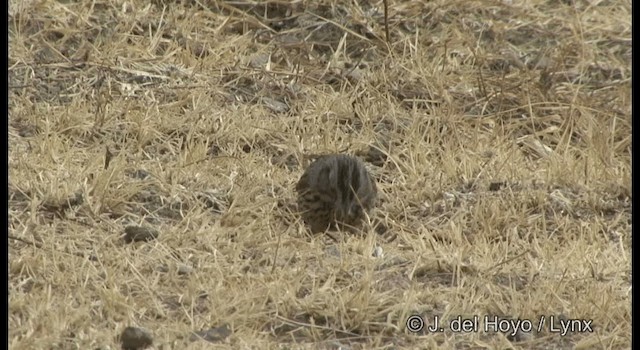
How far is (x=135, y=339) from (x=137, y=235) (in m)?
0.85

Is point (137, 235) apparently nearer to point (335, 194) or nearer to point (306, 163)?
point (335, 194)

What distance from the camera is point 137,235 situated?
5.24 metres

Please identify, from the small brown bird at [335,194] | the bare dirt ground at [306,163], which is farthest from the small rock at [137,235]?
the small brown bird at [335,194]

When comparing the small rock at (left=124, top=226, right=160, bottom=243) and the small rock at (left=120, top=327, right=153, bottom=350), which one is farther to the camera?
the small rock at (left=124, top=226, right=160, bottom=243)

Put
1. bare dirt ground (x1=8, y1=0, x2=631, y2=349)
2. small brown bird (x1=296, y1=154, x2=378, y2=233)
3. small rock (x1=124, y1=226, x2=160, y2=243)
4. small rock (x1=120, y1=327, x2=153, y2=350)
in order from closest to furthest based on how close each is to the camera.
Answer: small rock (x1=120, y1=327, x2=153, y2=350), bare dirt ground (x1=8, y1=0, x2=631, y2=349), small rock (x1=124, y1=226, x2=160, y2=243), small brown bird (x1=296, y1=154, x2=378, y2=233)

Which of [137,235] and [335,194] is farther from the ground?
[335,194]

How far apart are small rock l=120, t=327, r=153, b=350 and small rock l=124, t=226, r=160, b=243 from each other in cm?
80

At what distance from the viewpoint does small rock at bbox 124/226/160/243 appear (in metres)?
5.23

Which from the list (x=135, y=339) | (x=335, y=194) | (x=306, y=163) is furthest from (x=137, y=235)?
(x=306, y=163)

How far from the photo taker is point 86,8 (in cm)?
696

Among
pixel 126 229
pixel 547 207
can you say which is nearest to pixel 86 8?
pixel 126 229

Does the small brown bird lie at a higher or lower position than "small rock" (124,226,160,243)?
higher

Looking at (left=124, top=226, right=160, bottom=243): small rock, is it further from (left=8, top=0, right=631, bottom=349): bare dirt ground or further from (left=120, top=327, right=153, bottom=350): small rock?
(left=120, top=327, right=153, bottom=350): small rock

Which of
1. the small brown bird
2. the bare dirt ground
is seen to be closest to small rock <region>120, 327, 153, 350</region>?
the bare dirt ground
